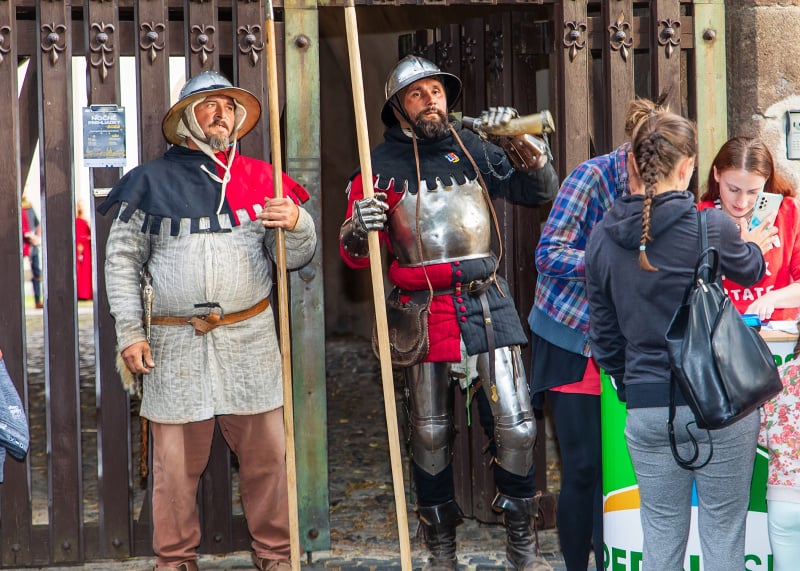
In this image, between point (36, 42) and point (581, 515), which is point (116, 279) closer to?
point (36, 42)

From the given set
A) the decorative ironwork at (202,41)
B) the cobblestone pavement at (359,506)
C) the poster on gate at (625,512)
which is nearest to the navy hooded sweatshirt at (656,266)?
the poster on gate at (625,512)

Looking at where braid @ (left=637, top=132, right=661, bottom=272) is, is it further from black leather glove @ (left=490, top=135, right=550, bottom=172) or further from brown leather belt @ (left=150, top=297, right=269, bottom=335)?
brown leather belt @ (left=150, top=297, right=269, bottom=335)

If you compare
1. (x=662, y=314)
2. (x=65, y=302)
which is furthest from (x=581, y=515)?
(x=65, y=302)

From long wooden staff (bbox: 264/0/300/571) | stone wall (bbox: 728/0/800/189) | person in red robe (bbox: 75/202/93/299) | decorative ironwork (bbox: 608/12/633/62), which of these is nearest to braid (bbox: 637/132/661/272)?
long wooden staff (bbox: 264/0/300/571)

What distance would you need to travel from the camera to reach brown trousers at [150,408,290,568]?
4.25 metres

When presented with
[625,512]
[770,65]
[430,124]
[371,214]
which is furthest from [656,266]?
[770,65]

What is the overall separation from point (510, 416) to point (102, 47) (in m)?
2.21

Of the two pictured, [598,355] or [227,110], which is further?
[227,110]

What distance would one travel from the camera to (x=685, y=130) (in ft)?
9.90

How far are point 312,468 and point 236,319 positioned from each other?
89 cm

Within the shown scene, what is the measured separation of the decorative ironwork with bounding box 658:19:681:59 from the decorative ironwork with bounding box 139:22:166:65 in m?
2.12

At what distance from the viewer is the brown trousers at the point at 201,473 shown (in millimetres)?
4254

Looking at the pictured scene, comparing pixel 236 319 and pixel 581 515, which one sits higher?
pixel 236 319

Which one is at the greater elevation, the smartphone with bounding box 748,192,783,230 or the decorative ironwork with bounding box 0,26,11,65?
the decorative ironwork with bounding box 0,26,11,65
